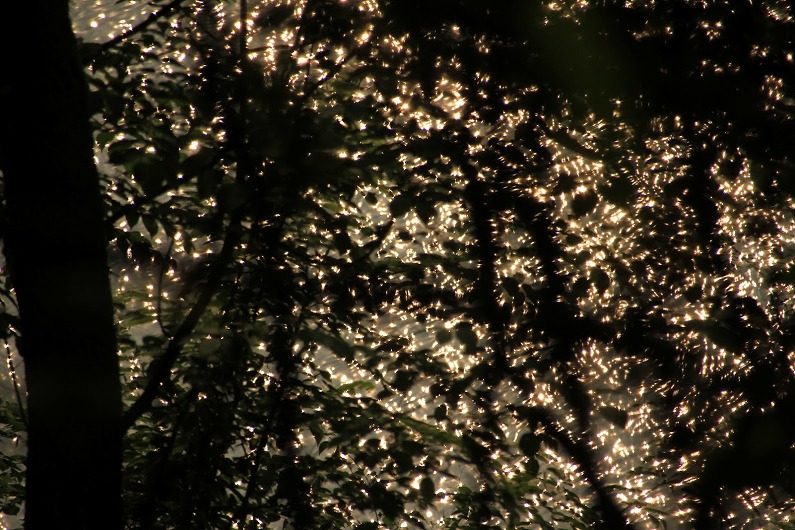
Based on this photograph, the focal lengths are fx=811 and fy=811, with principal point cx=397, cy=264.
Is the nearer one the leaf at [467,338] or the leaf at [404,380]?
the leaf at [467,338]

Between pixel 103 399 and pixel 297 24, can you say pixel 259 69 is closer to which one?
pixel 297 24

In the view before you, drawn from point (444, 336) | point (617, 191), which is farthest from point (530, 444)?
point (617, 191)

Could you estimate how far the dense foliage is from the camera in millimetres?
2014

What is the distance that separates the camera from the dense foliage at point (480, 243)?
2.01 m

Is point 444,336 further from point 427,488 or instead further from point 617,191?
point 617,191

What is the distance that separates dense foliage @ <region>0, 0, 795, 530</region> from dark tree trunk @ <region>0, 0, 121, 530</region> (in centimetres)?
A: 29

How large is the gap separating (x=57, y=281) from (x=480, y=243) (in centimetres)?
116

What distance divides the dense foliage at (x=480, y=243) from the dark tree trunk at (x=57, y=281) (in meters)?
0.29

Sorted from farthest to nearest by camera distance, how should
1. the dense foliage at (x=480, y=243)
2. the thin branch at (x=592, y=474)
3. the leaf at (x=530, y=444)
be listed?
the leaf at (x=530, y=444)
the dense foliage at (x=480, y=243)
the thin branch at (x=592, y=474)

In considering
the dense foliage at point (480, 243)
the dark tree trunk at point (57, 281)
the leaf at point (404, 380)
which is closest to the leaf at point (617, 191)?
the dense foliage at point (480, 243)

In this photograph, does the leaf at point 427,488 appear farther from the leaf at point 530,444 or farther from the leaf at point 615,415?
the leaf at point 615,415

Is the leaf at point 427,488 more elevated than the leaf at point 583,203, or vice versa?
the leaf at point 583,203

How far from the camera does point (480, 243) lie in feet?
7.86

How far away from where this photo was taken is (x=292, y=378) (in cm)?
276
